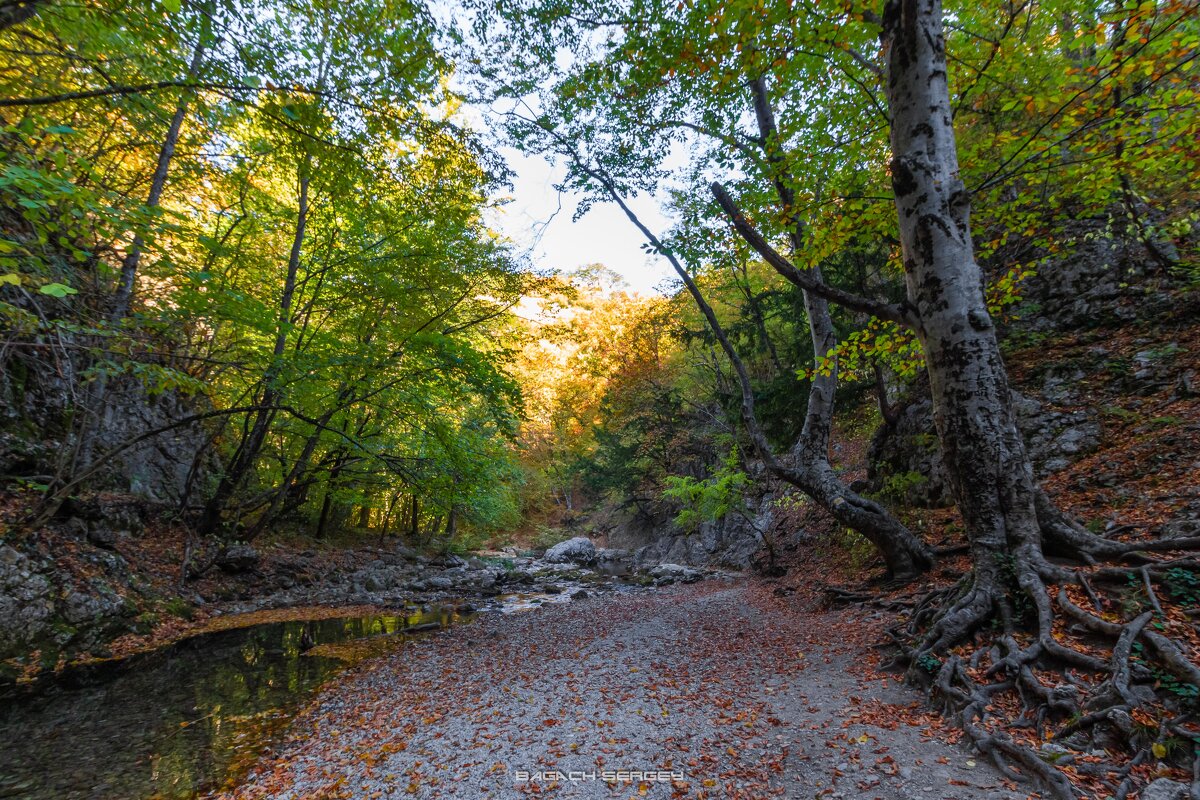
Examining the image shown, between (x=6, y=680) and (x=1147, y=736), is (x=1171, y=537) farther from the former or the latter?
(x=6, y=680)

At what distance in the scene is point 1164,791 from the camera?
247 cm

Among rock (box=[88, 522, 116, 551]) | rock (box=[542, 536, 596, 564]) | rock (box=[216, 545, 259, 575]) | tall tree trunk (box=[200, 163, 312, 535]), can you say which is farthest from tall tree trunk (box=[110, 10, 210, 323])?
rock (box=[542, 536, 596, 564])

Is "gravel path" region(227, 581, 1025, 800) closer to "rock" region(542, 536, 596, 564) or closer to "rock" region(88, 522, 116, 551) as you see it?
"rock" region(88, 522, 116, 551)

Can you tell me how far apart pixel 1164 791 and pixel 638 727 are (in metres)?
3.46

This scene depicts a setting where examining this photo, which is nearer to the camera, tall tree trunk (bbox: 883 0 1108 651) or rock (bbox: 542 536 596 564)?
tall tree trunk (bbox: 883 0 1108 651)

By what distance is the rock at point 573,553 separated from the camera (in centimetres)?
2541

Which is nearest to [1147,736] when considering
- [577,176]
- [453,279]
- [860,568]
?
[860,568]

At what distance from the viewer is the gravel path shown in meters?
3.42

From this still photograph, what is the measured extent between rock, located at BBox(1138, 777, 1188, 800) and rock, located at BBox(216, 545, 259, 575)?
1600cm

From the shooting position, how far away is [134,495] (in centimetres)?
1233

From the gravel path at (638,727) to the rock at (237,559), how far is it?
7387mm

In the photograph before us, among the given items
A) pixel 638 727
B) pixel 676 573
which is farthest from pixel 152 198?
pixel 676 573

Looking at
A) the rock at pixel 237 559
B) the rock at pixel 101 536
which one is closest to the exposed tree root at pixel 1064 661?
the rock at pixel 101 536

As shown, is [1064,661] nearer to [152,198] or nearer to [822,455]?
[822,455]
